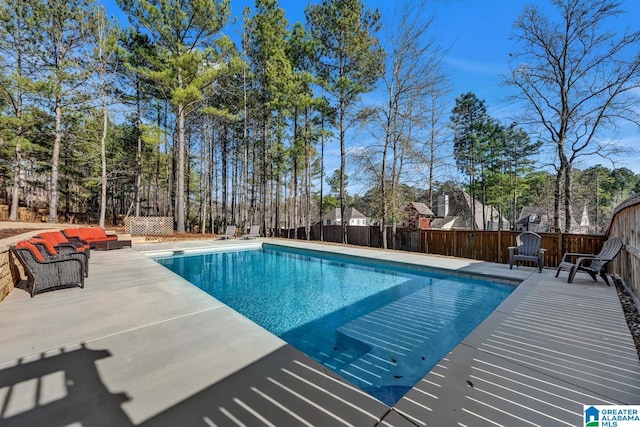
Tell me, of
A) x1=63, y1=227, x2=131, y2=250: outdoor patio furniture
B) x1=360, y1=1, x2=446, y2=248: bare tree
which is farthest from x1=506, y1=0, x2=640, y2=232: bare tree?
x1=63, y1=227, x2=131, y2=250: outdoor patio furniture

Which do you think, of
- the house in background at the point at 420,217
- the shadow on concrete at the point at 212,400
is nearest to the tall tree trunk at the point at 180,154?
the shadow on concrete at the point at 212,400

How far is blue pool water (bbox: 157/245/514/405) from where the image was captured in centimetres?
281

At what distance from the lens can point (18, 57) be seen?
500 inches

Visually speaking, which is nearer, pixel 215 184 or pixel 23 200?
pixel 23 200

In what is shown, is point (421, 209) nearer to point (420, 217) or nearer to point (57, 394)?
point (420, 217)

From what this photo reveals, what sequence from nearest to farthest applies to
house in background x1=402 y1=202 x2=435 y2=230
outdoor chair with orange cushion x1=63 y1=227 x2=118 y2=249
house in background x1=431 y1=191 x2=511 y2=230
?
outdoor chair with orange cushion x1=63 y1=227 x2=118 y2=249
house in background x1=402 y1=202 x2=435 y2=230
house in background x1=431 y1=191 x2=511 y2=230

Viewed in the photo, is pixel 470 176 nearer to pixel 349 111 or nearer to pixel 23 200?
pixel 349 111

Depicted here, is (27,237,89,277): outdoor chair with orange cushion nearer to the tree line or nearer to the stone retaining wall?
the stone retaining wall

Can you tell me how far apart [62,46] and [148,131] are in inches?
223

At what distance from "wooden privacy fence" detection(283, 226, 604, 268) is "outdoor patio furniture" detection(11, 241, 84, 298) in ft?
34.6

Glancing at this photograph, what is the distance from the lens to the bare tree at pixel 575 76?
9.47m

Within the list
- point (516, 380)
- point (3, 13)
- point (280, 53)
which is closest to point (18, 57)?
point (3, 13)

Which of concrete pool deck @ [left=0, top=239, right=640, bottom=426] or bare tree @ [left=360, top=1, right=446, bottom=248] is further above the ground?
bare tree @ [left=360, top=1, right=446, bottom=248]

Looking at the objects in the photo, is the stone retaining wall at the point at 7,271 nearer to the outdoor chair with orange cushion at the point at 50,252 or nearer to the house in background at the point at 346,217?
the outdoor chair with orange cushion at the point at 50,252
